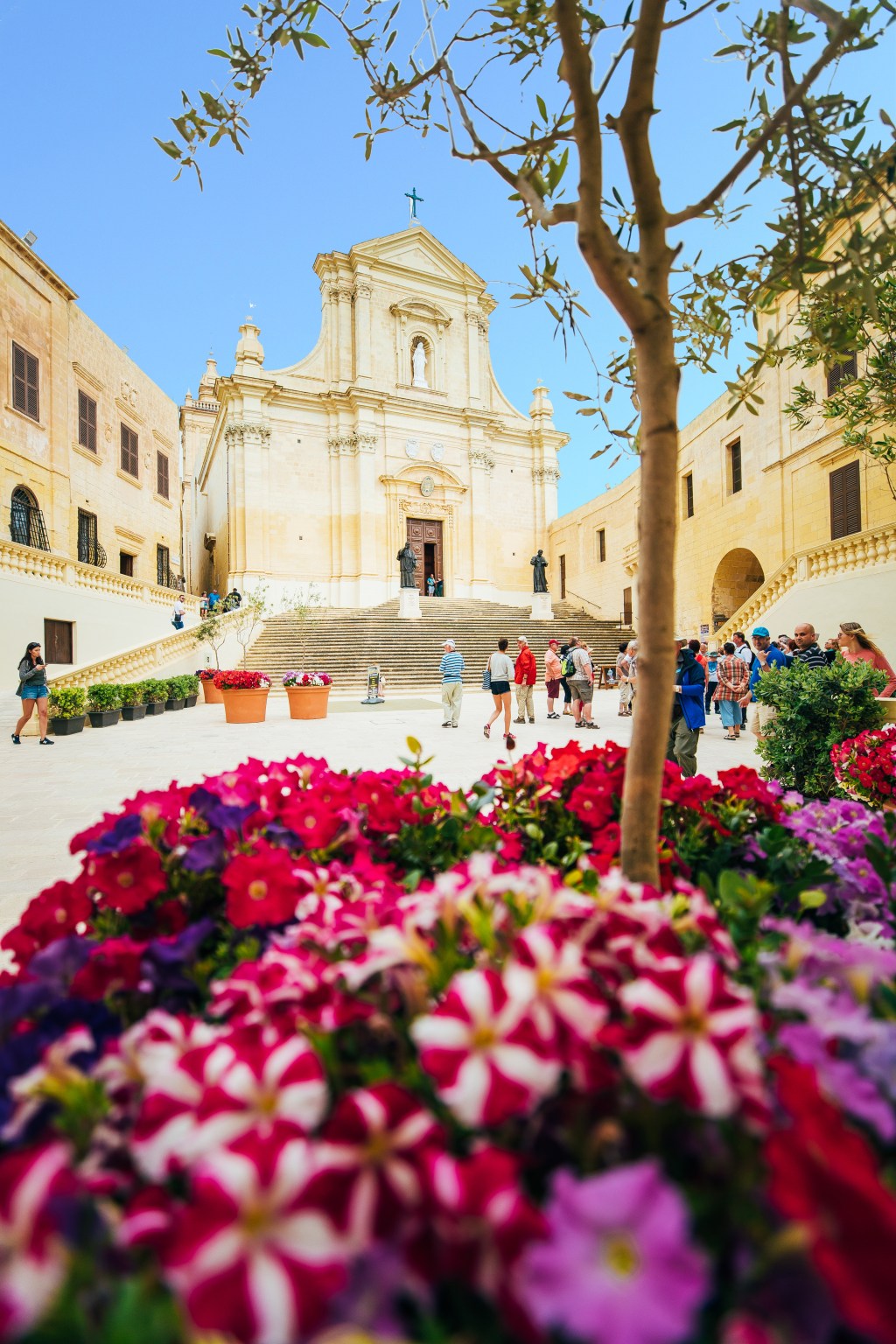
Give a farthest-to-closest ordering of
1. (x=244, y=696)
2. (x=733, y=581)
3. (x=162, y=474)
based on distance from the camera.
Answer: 1. (x=162, y=474)
2. (x=733, y=581)
3. (x=244, y=696)

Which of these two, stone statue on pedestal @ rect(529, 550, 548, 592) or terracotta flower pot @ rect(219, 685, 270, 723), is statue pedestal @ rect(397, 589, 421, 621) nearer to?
stone statue on pedestal @ rect(529, 550, 548, 592)

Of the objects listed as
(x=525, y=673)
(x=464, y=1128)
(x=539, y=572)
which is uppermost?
(x=539, y=572)

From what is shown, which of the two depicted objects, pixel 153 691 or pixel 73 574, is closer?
pixel 153 691

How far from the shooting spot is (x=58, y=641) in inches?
570

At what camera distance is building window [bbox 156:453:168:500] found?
24875 mm

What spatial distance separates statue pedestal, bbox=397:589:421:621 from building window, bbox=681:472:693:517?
31.0 ft

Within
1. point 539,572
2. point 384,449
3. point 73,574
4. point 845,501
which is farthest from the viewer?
point 384,449

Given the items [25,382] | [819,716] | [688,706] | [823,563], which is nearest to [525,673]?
[688,706]

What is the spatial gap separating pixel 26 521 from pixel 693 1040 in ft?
67.7

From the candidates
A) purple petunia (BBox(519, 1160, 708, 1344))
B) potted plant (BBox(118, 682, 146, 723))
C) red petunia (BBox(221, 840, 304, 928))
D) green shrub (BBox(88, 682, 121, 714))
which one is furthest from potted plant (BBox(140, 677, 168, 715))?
purple petunia (BBox(519, 1160, 708, 1344))

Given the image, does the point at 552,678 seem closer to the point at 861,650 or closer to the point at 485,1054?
the point at 861,650

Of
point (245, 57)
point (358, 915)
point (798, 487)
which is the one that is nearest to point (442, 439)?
point (798, 487)

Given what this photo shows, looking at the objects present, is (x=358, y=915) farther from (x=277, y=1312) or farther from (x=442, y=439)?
(x=442, y=439)

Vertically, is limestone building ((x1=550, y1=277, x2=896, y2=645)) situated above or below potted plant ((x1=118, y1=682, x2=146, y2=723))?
above
